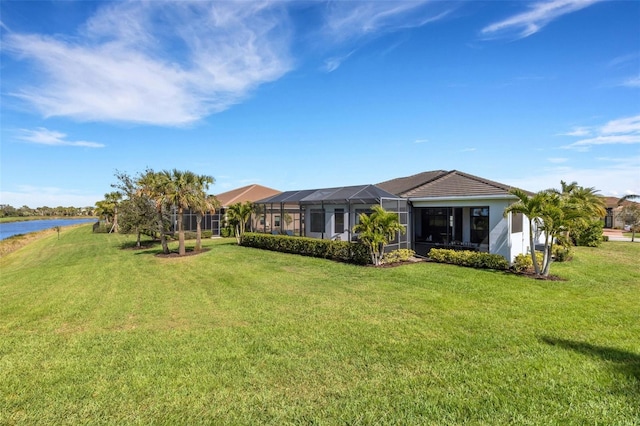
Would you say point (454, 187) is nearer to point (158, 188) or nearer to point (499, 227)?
point (499, 227)

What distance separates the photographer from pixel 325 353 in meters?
5.09

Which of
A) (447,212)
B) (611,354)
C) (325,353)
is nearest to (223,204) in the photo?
(447,212)

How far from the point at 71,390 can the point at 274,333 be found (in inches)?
119

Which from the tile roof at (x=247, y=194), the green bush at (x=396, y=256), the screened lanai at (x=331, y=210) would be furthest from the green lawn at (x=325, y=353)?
the tile roof at (x=247, y=194)

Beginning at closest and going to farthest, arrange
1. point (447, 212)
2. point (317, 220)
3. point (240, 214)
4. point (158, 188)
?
point (447, 212) < point (158, 188) < point (317, 220) < point (240, 214)

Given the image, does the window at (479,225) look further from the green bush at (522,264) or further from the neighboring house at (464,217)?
the green bush at (522,264)

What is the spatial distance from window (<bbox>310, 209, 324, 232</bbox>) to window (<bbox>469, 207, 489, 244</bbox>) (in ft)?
28.1

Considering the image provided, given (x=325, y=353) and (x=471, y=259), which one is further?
(x=471, y=259)

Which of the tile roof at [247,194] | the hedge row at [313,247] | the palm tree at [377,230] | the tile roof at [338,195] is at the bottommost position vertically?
the hedge row at [313,247]

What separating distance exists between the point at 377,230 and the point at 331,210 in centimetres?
648

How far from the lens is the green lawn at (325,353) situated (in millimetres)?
3648

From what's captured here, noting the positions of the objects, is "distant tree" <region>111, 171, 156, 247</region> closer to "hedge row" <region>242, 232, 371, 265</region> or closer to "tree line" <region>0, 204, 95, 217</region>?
"hedge row" <region>242, 232, 371, 265</region>

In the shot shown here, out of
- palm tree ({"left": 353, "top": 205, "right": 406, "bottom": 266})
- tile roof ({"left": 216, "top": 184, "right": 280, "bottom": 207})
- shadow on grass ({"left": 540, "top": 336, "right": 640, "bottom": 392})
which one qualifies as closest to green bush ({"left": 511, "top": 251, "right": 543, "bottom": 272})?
palm tree ({"left": 353, "top": 205, "right": 406, "bottom": 266})

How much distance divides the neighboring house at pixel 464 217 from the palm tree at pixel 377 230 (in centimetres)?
297
